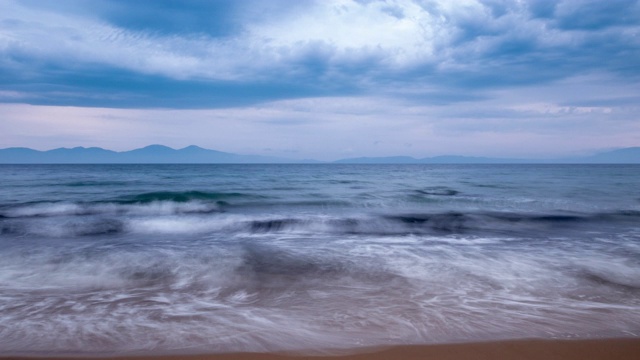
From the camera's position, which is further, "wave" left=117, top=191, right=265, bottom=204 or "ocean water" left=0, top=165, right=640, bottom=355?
"wave" left=117, top=191, right=265, bottom=204

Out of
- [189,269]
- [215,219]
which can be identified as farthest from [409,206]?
[189,269]

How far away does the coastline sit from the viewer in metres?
3.82

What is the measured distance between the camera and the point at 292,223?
14.2 m

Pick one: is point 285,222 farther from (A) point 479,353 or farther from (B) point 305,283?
(A) point 479,353

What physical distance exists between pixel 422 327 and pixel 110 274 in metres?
5.41

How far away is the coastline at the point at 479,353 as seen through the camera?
3.82 metres

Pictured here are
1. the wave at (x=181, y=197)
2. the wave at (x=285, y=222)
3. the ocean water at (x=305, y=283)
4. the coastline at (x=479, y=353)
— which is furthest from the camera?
the wave at (x=181, y=197)

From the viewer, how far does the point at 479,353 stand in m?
3.91

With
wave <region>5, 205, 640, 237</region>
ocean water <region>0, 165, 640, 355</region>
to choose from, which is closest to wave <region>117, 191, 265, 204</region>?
wave <region>5, 205, 640, 237</region>

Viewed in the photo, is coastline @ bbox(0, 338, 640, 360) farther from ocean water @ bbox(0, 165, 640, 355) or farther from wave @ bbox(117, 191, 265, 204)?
wave @ bbox(117, 191, 265, 204)

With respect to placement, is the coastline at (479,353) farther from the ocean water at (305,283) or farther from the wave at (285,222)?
the wave at (285,222)

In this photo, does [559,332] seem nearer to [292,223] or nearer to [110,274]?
[110,274]

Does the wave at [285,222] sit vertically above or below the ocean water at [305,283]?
below

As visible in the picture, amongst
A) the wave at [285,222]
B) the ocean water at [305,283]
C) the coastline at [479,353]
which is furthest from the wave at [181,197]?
the coastline at [479,353]
